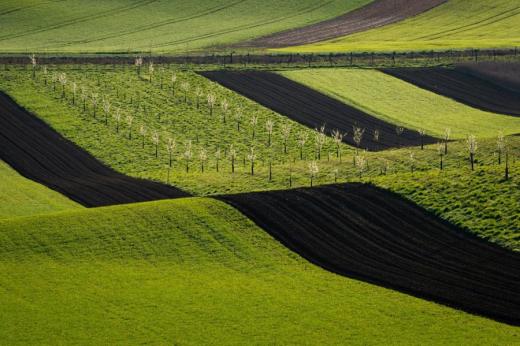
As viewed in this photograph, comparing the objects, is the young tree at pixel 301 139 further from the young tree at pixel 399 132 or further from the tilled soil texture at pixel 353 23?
the tilled soil texture at pixel 353 23

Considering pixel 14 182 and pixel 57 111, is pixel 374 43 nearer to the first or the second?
pixel 57 111

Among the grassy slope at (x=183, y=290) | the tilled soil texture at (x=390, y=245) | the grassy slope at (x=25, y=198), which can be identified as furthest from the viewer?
the grassy slope at (x=25, y=198)

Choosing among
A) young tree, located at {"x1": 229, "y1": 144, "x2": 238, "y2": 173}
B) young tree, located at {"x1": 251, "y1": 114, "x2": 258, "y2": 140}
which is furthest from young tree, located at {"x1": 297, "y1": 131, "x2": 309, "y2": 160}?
young tree, located at {"x1": 229, "y1": 144, "x2": 238, "y2": 173}

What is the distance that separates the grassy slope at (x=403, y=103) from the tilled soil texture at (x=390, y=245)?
3417cm

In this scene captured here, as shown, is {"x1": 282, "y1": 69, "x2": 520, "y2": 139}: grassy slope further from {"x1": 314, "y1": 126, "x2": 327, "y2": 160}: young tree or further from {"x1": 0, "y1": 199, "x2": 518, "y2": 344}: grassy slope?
{"x1": 0, "y1": 199, "x2": 518, "y2": 344}: grassy slope

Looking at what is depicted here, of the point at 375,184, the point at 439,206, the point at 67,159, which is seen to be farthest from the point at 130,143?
the point at 439,206

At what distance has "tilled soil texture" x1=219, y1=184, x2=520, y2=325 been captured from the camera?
5672cm

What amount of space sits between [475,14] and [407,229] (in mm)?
110538

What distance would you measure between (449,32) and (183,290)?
11241 cm

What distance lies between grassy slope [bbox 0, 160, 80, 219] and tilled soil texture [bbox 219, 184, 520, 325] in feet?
45.2

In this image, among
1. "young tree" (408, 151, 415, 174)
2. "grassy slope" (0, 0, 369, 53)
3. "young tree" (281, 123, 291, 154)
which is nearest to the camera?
"young tree" (408, 151, 415, 174)

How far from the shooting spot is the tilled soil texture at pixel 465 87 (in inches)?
4633

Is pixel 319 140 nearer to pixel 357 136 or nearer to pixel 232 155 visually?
pixel 357 136

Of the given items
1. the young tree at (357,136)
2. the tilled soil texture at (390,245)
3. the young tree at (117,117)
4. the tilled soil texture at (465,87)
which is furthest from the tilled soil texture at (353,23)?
the tilled soil texture at (390,245)
